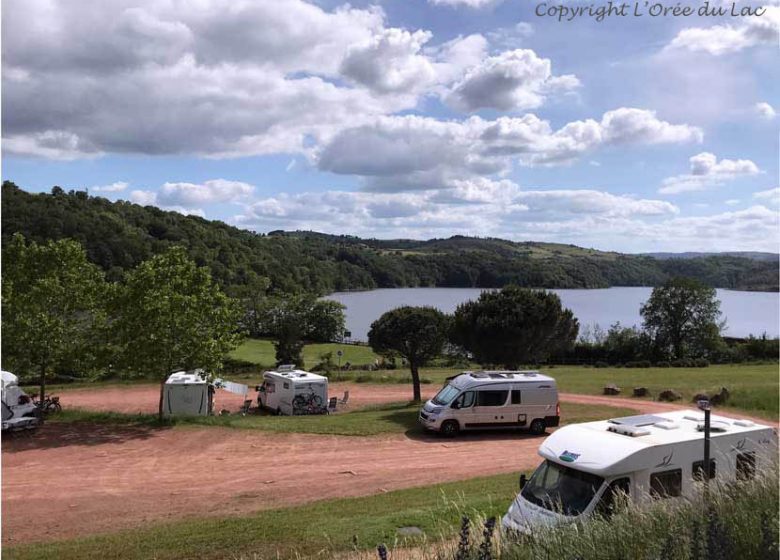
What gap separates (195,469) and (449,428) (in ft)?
23.9

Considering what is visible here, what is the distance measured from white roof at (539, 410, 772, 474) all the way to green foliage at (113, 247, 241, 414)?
580 inches

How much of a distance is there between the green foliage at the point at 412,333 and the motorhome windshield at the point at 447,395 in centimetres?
502

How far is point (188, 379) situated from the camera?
23.0m

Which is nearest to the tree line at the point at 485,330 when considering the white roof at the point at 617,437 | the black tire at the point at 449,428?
the black tire at the point at 449,428

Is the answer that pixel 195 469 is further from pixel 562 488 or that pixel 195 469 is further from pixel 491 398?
pixel 562 488

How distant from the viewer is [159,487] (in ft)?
44.0

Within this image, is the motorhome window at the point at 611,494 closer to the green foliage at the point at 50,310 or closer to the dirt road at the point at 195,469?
the dirt road at the point at 195,469

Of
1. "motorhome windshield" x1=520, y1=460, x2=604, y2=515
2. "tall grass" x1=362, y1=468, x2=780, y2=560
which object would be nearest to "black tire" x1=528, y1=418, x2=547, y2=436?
"motorhome windshield" x1=520, y1=460, x2=604, y2=515

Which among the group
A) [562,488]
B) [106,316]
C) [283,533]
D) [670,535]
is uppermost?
[106,316]

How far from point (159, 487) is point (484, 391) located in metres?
9.54

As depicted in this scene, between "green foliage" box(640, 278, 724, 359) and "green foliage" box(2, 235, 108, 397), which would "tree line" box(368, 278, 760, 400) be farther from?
"green foliage" box(640, 278, 724, 359)

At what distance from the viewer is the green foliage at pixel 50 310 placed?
21156mm

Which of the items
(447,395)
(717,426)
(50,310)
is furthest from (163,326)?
(717,426)

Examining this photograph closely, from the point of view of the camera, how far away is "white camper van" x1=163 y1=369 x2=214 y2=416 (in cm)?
2236
